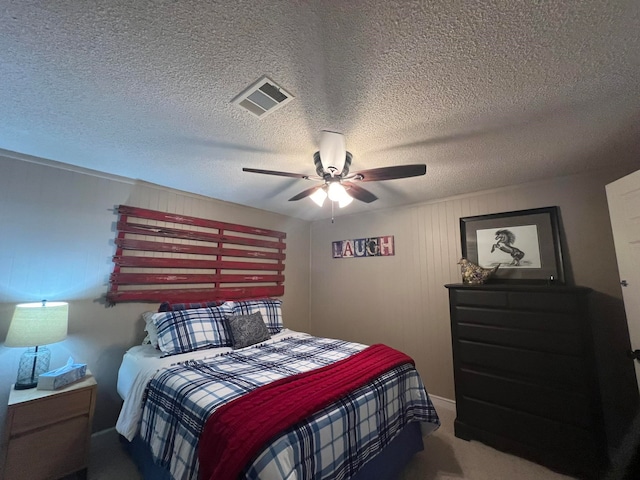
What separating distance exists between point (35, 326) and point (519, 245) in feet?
13.0

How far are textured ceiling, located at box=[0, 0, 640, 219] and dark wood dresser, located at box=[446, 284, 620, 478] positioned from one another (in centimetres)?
117

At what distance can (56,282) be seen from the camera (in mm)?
2100

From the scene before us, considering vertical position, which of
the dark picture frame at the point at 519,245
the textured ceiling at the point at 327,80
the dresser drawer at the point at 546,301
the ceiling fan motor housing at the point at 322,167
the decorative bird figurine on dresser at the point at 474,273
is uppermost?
the textured ceiling at the point at 327,80

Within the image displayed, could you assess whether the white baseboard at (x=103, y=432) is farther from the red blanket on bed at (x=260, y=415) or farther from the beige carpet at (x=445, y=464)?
the red blanket on bed at (x=260, y=415)

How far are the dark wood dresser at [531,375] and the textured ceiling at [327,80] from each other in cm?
117

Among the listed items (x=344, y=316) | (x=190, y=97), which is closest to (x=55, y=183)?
(x=190, y=97)

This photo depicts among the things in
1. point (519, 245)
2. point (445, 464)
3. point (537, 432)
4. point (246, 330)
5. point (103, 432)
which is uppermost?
point (519, 245)

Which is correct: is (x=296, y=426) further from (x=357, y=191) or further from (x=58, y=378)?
(x=58, y=378)

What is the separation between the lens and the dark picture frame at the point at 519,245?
7.75 feet

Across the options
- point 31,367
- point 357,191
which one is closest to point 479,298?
point 357,191

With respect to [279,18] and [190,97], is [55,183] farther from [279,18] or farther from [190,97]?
[279,18]

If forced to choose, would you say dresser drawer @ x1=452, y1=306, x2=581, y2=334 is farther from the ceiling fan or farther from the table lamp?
the table lamp

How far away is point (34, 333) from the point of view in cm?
172

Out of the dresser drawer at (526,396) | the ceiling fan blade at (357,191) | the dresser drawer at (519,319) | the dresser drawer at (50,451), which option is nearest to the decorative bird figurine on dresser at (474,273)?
the dresser drawer at (519,319)
